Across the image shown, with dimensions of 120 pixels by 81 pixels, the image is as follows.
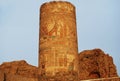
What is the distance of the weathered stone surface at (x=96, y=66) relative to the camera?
38.6m

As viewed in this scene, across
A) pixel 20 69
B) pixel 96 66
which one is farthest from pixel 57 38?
pixel 96 66

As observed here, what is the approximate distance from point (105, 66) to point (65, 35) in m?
32.3

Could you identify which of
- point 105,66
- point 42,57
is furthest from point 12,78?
point 105,66

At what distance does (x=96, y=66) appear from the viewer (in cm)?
4006

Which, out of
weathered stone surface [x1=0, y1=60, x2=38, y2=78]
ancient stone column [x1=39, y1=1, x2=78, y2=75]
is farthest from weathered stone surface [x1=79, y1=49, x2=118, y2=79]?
ancient stone column [x1=39, y1=1, x2=78, y2=75]

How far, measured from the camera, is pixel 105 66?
3894 cm

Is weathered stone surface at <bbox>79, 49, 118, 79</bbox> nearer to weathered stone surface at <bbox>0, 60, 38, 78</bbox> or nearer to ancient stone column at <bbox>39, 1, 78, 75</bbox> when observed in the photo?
weathered stone surface at <bbox>0, 60, 38, 78</bbox>

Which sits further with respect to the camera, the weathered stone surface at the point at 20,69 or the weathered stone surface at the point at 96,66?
the weathered stone surface at the point at 96,66

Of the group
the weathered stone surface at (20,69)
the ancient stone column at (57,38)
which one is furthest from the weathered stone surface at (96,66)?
the ancient stone column at (57,38)

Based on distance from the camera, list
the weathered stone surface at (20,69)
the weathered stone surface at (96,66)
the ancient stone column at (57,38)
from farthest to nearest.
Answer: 1. the weathered stone surface at (96,66)
2. the weathered stone surface at (20,69)
3. the ancient stone column at (57,38)

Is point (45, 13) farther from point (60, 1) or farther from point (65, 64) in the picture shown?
point (65, 64)

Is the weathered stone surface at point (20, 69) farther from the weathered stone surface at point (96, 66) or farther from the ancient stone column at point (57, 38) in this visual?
the ancient stone column at point (57, 38)

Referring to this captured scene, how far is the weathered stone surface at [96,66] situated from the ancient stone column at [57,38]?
30.2m

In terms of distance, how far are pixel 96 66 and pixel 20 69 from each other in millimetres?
12152
